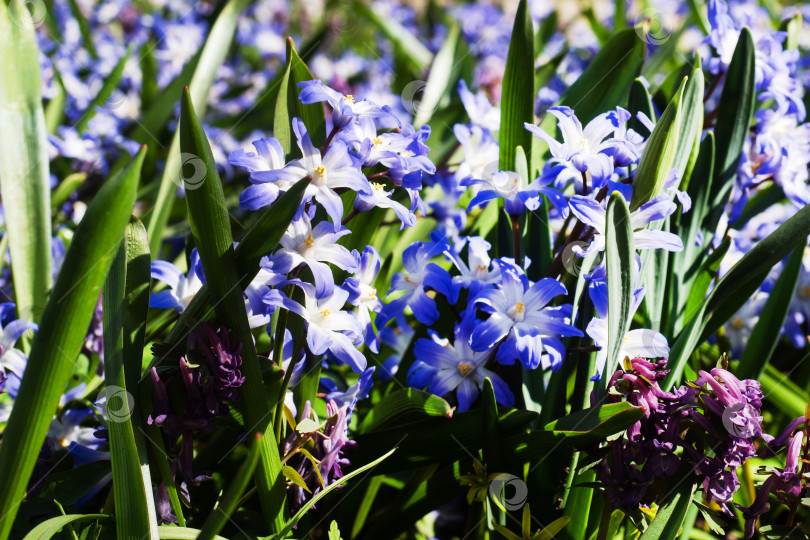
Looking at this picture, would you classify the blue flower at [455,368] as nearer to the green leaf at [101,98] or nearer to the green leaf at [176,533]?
the green leaf at [176,533]

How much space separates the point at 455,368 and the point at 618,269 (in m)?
0.29

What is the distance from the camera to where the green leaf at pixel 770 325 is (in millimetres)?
1092

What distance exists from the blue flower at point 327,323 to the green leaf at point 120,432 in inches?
6.6

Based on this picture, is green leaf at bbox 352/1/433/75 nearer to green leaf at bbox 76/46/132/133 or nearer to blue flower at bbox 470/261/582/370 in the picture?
green leaf at bbox 76/46/132/133

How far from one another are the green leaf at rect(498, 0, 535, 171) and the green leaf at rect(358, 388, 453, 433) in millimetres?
404

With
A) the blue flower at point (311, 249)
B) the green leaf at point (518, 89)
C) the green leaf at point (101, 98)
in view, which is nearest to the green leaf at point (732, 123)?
the green leaf at point (518, 89)

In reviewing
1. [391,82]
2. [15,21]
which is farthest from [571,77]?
[15,21]

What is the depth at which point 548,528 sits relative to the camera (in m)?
0.78

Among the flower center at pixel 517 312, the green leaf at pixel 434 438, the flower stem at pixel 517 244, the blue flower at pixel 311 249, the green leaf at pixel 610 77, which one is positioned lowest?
the green leaf at pixel 434 438

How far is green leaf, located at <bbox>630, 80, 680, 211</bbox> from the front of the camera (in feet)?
2.54

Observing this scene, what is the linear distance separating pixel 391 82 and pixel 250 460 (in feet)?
8.33

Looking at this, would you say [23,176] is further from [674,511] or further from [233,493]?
[674,511]

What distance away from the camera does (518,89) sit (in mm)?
1022

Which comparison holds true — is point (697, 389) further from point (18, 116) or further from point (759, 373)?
point (18, 116)
